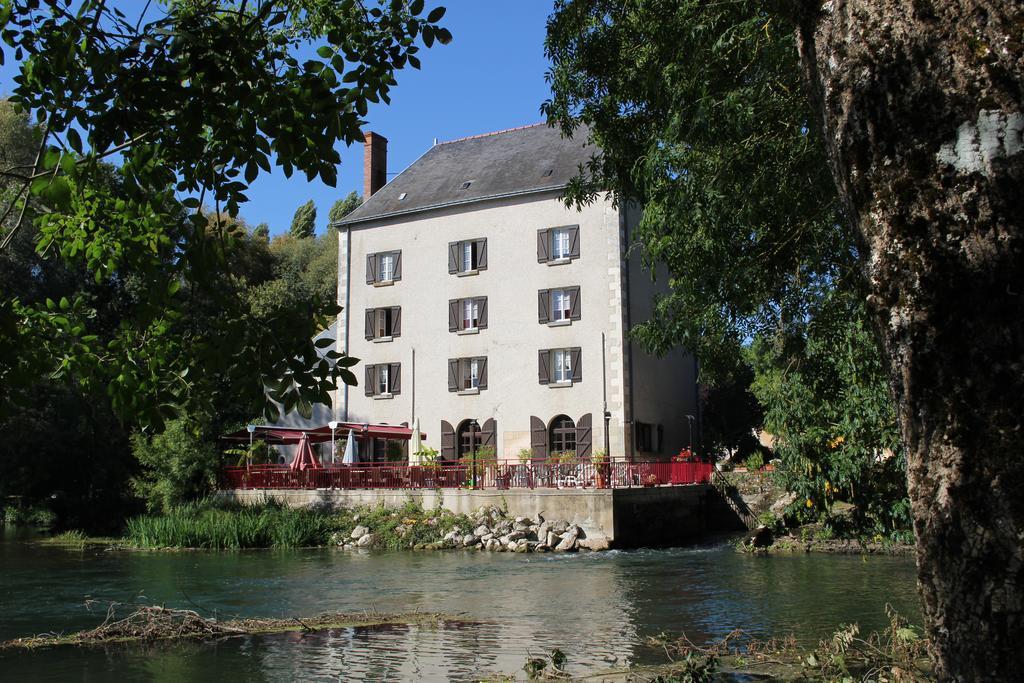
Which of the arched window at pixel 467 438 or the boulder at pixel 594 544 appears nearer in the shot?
the boulder at pixel 594 544

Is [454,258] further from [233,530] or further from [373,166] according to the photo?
[233,530]

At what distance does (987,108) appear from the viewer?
7.97 ft

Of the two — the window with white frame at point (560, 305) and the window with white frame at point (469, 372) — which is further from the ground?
the window with white frame at point (560, 305)

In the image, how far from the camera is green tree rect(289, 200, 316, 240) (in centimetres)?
7144

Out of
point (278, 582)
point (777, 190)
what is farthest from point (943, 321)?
point (278, 582)

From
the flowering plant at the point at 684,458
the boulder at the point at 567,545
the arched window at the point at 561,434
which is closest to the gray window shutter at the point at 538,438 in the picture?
the arched window at the point at 561,434

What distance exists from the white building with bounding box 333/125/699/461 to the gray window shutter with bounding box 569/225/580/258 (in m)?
0.05

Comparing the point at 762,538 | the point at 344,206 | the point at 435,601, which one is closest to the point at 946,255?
the point at 435,601

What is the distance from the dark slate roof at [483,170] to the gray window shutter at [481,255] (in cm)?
150

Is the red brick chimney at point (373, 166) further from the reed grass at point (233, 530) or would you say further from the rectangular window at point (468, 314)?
the reed grass at point (233, 530)

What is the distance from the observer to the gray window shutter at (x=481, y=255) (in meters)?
31.8

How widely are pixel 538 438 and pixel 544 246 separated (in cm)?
644

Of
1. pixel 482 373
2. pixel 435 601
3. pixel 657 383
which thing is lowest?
pixel 435 601

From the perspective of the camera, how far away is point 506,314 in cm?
3112
